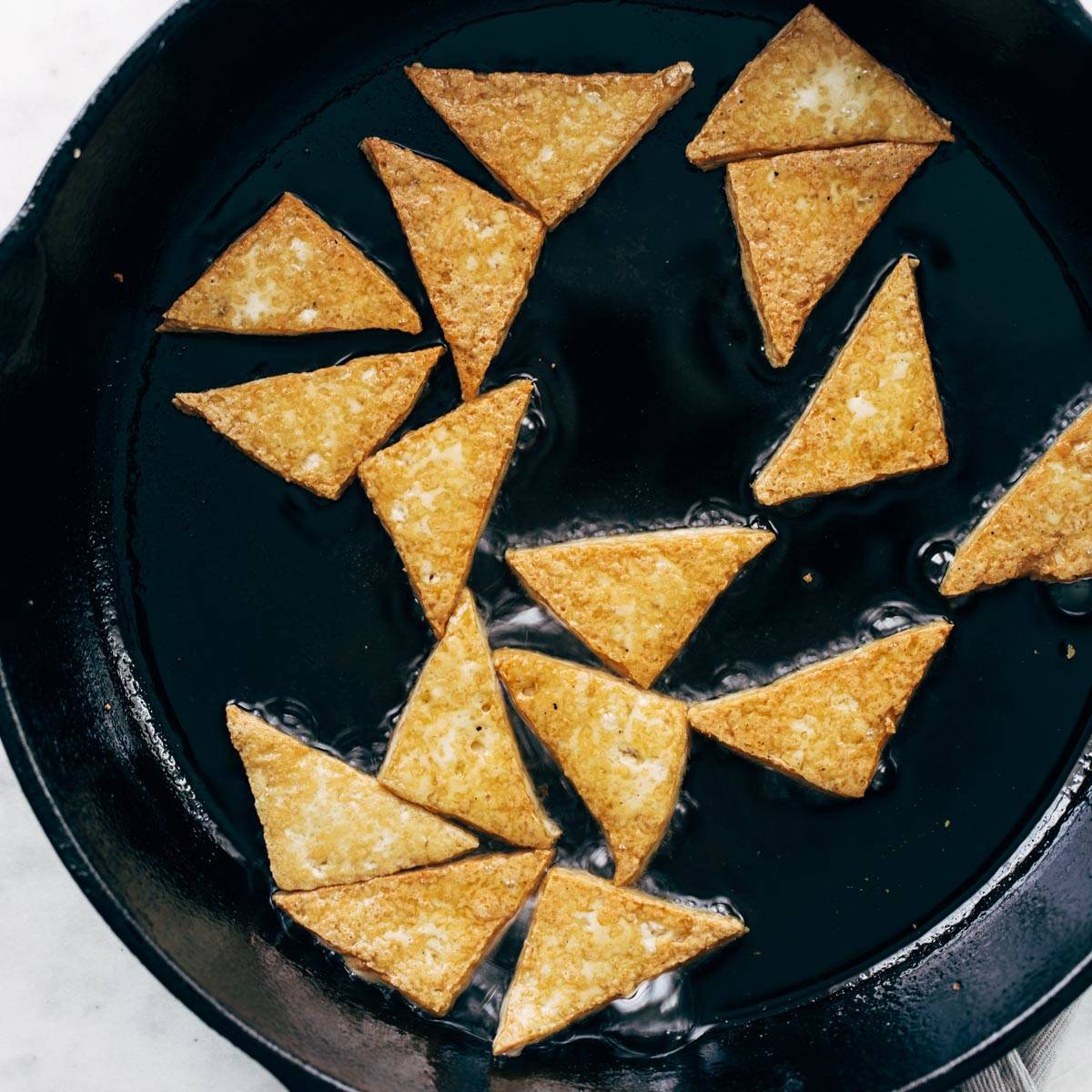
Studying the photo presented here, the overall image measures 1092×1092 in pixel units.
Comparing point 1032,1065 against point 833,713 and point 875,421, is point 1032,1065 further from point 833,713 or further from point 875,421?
point 875,421

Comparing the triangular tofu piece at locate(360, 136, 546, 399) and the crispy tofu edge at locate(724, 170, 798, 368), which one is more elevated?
the triangular tofu piece at locate(360, 136, 546, 399)

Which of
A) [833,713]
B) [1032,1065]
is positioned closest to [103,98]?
[833,713]

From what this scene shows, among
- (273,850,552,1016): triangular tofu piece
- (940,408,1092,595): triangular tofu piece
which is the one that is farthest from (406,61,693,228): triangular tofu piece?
(273,850,552,1016): triangular tofu piece

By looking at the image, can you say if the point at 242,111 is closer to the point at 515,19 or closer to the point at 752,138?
the point at 515,19

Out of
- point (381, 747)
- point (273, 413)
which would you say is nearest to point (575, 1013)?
point (381, 747)

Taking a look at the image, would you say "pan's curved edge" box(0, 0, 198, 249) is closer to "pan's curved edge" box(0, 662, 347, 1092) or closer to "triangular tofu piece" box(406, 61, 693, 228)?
"triangular tofu piece" box(406, 61, 693, 228)

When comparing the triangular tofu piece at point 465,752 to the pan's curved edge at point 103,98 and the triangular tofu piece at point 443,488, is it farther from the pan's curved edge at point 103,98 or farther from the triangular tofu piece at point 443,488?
the pan's curved edge at point 103,98

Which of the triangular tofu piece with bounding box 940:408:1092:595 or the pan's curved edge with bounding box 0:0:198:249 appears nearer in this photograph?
the pan's curved edge with bounding box 0:0:198:249
